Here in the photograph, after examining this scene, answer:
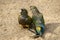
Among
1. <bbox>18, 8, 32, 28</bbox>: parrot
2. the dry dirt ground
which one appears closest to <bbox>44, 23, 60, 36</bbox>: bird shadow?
the dry dirt ground

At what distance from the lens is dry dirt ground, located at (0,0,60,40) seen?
3072 mm

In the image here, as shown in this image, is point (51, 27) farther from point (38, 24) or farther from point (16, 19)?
point (16, 19)

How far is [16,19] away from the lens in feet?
11.4

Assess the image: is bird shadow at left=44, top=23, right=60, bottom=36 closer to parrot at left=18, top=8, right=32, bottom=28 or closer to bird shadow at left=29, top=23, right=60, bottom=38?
bird shadow at left=29, top=23, right=60, bottom=38

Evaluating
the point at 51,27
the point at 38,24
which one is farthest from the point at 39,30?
the point at 51,27

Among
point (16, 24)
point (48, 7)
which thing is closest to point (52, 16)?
point (48, 7)

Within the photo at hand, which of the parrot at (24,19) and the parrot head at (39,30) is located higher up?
the parrot at (24,19)

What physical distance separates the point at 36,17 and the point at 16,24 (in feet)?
1.24

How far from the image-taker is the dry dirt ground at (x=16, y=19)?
307 cm

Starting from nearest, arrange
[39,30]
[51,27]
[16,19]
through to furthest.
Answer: [39,30]
[51,27]
[16,19]

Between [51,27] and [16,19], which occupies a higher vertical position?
[16,19]

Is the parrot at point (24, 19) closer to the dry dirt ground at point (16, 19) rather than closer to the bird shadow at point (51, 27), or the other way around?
the dry dirt ground at point (16, 19)

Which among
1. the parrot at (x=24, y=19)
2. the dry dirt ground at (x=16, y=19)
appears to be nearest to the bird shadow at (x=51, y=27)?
the dry dirt ground at (x=16, y=19)

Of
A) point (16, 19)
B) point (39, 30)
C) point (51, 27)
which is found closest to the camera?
Result: point (39, 30)
